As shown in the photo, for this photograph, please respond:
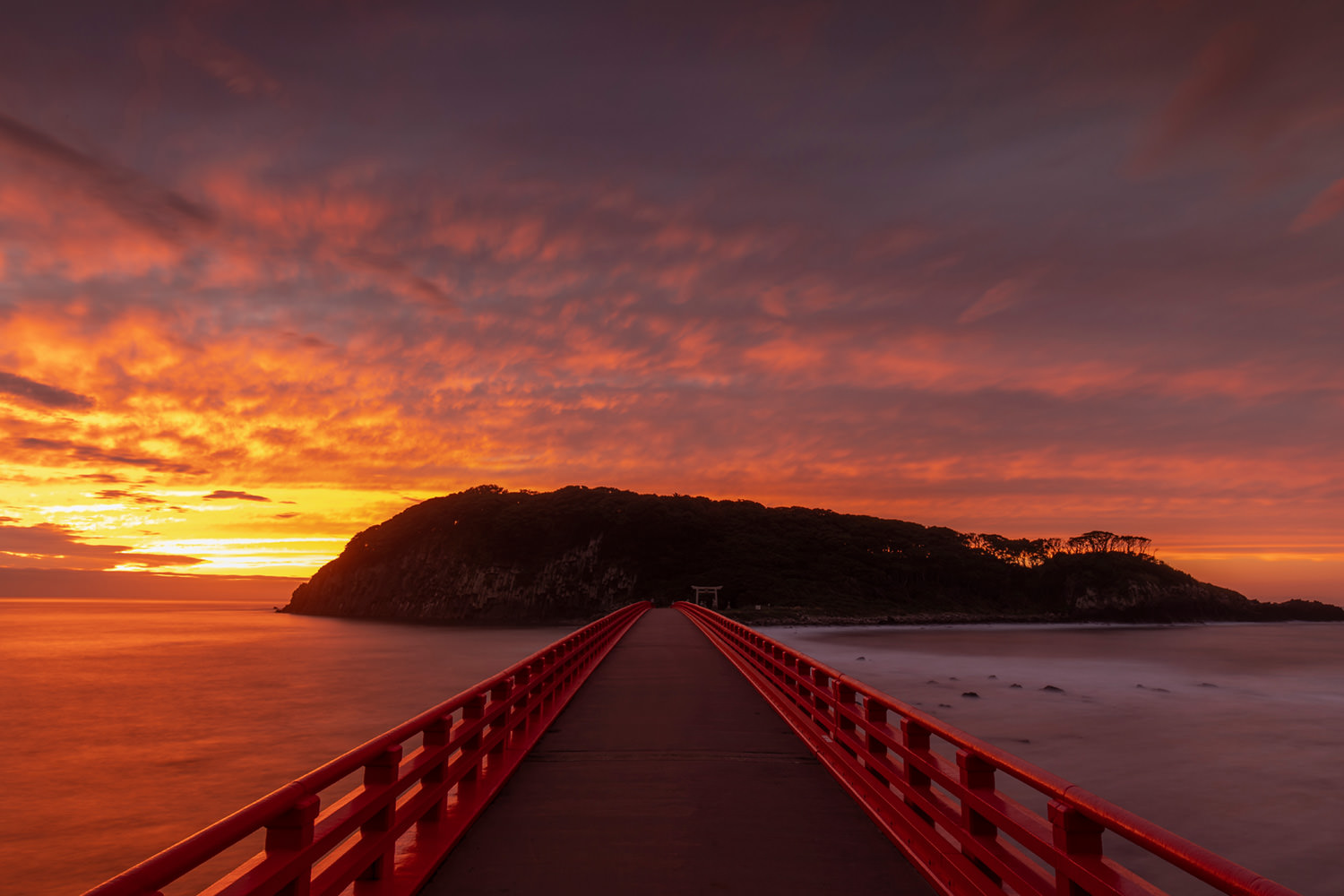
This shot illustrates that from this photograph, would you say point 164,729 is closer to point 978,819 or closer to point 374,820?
point 374,820

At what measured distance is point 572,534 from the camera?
166m

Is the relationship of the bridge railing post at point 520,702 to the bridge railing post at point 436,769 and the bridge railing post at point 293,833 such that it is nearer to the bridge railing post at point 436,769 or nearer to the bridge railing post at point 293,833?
the bridge railing post at point 436,769

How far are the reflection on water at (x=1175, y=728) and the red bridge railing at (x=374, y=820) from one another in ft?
43.1

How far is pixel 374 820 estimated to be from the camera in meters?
4.64

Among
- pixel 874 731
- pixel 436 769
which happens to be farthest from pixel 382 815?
pixel 874 731

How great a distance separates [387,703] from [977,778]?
4435 cm

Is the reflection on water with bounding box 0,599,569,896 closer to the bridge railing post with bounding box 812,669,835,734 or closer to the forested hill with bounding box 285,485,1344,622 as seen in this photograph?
the bridge railing post with bounding box 812,669,835,734

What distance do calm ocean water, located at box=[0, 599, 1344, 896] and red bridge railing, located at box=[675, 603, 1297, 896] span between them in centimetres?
1406

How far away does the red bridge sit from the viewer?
11.1ft

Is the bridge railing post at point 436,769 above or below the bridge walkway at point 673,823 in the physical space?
above

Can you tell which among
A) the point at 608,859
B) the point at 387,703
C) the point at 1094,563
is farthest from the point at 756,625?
the point at 1094,563

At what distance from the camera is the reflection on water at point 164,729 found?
19.3 m

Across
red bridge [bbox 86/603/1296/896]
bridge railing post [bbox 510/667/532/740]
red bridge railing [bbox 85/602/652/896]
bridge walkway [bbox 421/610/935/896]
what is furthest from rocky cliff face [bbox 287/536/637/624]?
red bridge railing [bbox 85/602/652/896]

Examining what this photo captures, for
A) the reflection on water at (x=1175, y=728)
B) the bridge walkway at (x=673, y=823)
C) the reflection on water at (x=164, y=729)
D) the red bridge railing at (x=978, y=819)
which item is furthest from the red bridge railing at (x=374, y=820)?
the reflection on water at (x=164, y=729)
